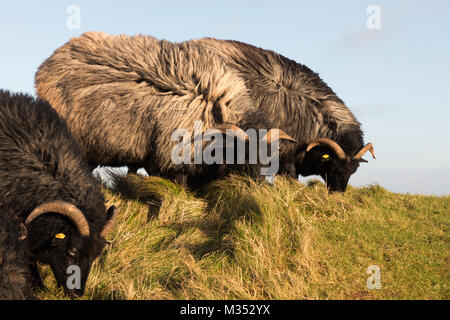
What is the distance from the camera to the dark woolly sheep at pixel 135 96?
8.46m

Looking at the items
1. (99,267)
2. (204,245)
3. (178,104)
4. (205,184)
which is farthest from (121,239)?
(178,104)

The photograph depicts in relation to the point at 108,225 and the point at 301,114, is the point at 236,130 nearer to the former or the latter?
the point at 301,114

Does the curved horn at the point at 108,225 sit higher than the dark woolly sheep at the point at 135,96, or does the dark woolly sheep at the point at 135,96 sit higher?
the dark woolly sheep at the point at 135,96

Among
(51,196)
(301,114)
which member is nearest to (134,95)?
(51,196)

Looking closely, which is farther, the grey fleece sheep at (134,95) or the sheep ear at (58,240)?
the grey fleece sheep at (134,95)

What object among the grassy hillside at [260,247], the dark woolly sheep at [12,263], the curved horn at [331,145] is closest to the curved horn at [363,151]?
the curved horn at [331,145]

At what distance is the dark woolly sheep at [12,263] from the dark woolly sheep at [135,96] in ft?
10.9

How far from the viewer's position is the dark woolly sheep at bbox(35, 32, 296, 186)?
8461mm

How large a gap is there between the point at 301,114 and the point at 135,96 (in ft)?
12.4

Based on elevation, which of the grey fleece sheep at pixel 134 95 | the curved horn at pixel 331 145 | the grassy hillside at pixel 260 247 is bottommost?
the grassy hillside at pixel 260 247

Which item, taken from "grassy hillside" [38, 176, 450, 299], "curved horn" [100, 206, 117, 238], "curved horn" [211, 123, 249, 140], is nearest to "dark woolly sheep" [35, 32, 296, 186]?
"curved horn" [211, 123, 249, 140]

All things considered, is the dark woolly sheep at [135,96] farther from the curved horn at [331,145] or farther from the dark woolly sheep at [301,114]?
the curved horn at [331,145]

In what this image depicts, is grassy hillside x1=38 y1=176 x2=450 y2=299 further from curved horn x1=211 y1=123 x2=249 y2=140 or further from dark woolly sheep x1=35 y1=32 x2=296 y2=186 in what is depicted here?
curved horn x1=211 y1=123 x2=249 y2=140

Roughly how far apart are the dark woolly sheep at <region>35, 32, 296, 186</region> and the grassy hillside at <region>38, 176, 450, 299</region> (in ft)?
2.32
